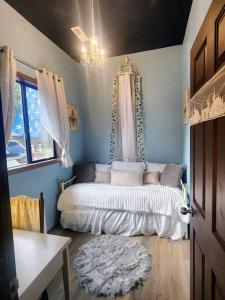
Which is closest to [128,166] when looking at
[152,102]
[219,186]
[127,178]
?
[127,178]

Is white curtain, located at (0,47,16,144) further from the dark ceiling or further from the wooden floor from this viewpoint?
the wooden floor

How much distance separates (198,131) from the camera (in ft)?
3.54

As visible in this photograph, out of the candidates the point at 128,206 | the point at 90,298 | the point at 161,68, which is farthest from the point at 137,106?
the point at 90,298

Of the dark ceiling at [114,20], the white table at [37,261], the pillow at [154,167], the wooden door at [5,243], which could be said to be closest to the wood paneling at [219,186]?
the wooden door at [5,243]

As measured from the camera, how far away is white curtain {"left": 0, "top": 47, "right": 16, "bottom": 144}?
71.7 inches

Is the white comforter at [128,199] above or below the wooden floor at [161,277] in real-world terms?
above

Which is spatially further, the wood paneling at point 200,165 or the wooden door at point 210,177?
the wood paneling at point 200,165

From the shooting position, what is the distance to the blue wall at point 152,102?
3281mm

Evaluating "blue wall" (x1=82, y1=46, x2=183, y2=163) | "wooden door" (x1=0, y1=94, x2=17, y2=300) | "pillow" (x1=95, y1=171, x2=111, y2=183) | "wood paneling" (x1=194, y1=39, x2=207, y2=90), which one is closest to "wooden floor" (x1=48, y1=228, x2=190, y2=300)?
"pillow" (x1=95, y1=171, x2=111, y2=183)

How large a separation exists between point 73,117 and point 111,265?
2.39 meters

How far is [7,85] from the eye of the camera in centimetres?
184

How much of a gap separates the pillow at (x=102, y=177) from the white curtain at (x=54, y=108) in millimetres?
589

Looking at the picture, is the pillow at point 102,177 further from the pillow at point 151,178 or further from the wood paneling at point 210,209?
the wood paneling at point 210,209

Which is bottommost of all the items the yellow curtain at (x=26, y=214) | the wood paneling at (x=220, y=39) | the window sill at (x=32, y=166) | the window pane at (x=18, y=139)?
the yellow curtain at (x=26, y=214)
